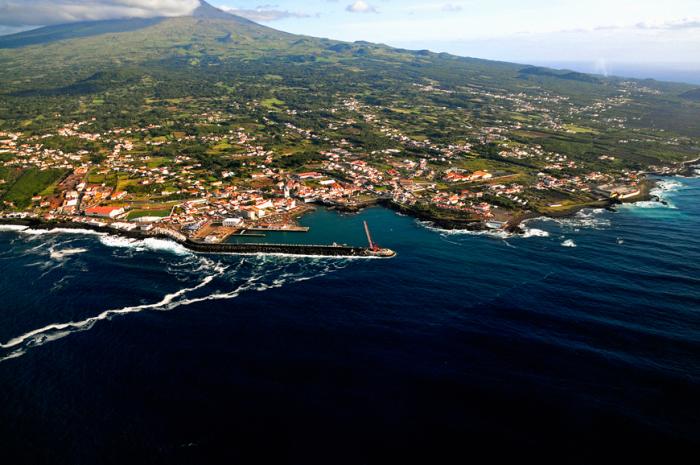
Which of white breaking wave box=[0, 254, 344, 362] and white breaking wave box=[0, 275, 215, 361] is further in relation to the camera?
white breaking wave box=[0, 254, 344, 362]

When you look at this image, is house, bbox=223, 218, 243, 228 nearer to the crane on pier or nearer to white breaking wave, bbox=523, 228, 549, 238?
the crane on pier

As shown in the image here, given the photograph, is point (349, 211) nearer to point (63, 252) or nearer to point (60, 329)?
point (63, 252)

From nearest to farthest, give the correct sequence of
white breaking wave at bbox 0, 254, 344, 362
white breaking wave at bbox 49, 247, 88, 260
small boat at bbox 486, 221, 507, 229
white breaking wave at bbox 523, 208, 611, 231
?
white breaking wave at bbox 0, 254, 344, 362
white breaking wave at bbox 49, 247, 88, 260
small boat at bbox 486, 221, 507, 229
white breaking wave at bbox 523, 208, 611, 231

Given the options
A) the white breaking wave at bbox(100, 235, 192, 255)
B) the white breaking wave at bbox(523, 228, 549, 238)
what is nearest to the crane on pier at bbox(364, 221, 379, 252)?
the white breaking wave at bbox(523, 228, 549, 238)

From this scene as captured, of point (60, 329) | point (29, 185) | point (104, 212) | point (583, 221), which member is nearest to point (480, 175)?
point (583, 221)

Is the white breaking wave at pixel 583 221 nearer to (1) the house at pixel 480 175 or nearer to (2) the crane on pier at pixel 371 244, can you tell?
(1) the house at pixel 480 175

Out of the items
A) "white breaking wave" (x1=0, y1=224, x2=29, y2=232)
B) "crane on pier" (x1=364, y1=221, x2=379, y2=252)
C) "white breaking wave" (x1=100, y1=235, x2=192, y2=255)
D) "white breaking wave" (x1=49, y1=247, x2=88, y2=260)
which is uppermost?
"crane on pier" (x1=364, y1=221, x2=379, y2=252)

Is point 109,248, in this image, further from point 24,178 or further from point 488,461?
point 488,461

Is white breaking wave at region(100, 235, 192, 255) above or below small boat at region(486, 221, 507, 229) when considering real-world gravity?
below

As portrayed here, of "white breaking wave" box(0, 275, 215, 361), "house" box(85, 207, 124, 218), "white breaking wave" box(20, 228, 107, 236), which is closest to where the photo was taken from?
"white breaking wave" box(0, 275, 215, 361)
